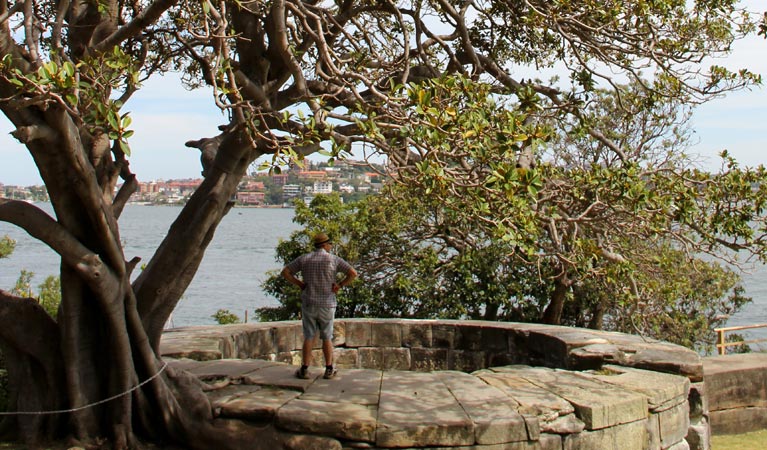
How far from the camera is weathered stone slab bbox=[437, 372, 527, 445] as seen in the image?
5.41 m

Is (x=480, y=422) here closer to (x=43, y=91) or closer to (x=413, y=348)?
(x=43, y=91)

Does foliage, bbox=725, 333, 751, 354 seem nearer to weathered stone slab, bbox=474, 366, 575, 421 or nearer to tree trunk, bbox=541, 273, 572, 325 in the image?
tree trunk, bbox=541, 273, 572, 325

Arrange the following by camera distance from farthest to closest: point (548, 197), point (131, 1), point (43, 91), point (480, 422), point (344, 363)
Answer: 1. point (344, 363)
2. point (131, 1)
3. point (548, 197)
4. point (480, 422)
5. point (43, 91)

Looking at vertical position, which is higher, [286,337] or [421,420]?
[421,420]

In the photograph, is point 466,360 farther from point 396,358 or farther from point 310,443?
point 310,443

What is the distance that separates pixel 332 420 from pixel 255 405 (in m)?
0.69

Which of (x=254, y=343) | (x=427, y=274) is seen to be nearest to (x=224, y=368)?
(x=254, y=343)

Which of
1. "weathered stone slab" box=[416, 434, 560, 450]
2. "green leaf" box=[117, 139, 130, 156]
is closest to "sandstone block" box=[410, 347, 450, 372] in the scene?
"weathered stone slab" box=[416, 434, 560, 450]

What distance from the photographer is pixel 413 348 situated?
32.5ft

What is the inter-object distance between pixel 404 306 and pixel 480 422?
24.5 ft

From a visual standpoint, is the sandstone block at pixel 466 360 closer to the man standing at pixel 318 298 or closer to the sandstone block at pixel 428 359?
the sandstone block at pixel 428 359

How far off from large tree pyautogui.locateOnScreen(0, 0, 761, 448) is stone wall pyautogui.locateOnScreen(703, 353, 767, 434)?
2.45 m

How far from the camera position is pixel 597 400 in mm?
6004

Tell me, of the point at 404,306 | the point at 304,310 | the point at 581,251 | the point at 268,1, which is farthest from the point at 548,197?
the point at 404,306
